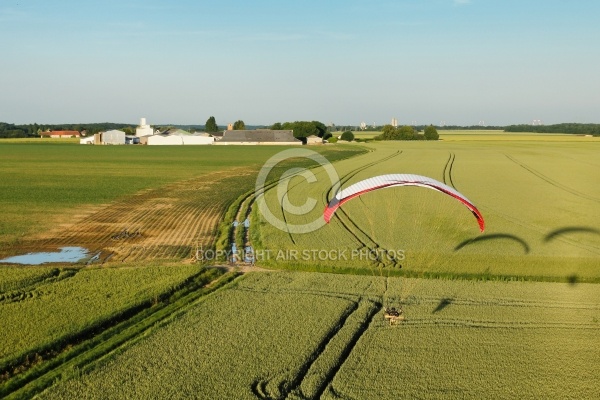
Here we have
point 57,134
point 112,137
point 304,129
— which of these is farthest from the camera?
point 57,134

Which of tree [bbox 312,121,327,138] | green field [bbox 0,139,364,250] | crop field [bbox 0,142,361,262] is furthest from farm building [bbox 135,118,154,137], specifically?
crop field [bbox 0,142,361,262]

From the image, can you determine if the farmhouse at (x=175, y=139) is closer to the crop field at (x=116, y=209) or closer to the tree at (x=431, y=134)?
the tree at (x=431, y=134)

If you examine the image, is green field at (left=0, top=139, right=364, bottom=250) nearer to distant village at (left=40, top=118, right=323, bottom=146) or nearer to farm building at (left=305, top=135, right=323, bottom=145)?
distant village at (left=40, top=118, right=323, bottom=146)

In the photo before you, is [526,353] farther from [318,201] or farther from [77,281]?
[318,201]

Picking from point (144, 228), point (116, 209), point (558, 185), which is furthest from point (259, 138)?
point (144, 228)

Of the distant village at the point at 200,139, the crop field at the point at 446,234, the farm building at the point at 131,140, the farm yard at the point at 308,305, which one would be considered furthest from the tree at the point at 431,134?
the farm yard at the point at 308,305

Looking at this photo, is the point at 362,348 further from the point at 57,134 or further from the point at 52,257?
the point at 57,134
